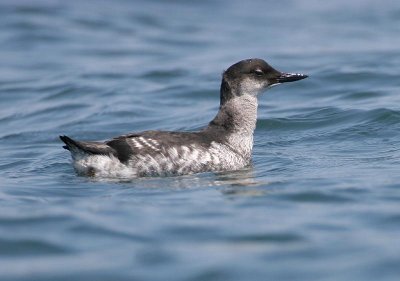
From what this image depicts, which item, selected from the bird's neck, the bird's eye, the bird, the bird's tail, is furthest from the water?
the bird's eye

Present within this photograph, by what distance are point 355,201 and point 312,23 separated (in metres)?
14.4

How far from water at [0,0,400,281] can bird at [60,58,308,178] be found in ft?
0.64

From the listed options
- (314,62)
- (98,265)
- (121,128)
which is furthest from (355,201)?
(314,62)

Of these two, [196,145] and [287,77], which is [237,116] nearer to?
[287,77]

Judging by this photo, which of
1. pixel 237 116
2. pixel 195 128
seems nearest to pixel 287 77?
pixel 237 116

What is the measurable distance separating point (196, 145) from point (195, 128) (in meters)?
3.52

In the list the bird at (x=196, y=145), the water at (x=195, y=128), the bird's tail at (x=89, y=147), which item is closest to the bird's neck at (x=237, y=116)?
the bird at (x=196, y=145)

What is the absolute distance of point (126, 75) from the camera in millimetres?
18531

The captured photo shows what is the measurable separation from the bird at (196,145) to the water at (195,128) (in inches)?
7.7

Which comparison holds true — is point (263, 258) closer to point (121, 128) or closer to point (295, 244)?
point (295, 244)

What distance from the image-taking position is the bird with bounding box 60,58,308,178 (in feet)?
33.0

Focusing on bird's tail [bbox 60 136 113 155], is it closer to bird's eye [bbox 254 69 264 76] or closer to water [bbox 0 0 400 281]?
Answer: water [bbox 0 0 400 281]

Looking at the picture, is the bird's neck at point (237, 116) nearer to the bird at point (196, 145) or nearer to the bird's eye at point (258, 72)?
the bird at point (196, 145)

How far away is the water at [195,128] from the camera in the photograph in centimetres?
749
